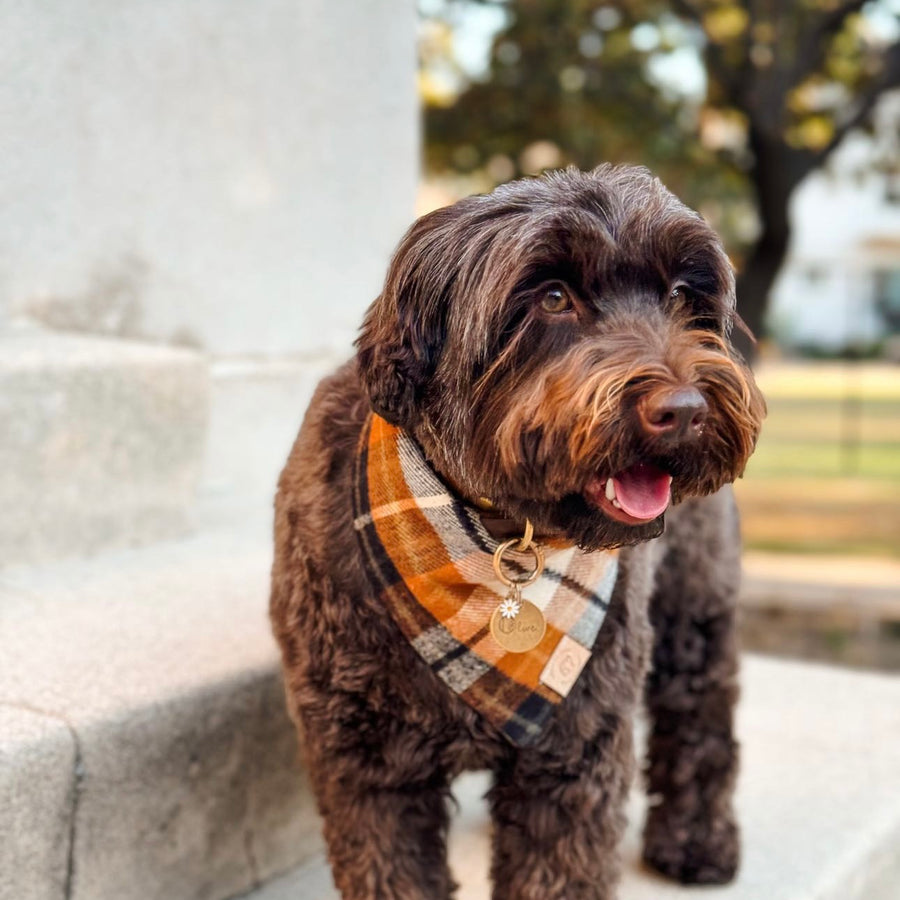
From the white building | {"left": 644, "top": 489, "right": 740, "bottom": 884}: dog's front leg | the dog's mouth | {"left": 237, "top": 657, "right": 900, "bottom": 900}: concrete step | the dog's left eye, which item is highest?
the dog's left eye

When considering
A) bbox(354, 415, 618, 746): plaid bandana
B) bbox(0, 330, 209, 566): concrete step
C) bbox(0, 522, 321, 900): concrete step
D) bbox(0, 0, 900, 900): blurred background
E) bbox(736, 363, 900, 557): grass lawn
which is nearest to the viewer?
bbox(354, 415, 618, 746): plaid bandana

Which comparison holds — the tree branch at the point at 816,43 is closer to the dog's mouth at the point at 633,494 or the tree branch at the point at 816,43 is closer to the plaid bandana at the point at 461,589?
the plaid bandana at the point at 461,589

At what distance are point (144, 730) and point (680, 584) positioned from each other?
130 centimetres

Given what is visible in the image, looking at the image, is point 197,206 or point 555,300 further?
point 197,206

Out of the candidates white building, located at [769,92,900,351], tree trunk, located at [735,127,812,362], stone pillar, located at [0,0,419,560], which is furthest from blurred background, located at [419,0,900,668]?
white building, located at [769,92,900,351]

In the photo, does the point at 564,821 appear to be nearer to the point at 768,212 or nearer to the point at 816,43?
the point at 768,212

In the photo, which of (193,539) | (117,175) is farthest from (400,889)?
(117,175)

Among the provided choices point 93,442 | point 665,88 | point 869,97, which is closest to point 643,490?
point 93,442

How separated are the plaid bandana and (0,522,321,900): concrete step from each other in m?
0.78

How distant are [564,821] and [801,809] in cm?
146

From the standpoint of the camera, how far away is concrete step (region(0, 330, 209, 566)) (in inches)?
129

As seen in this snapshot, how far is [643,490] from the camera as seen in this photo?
1827mm

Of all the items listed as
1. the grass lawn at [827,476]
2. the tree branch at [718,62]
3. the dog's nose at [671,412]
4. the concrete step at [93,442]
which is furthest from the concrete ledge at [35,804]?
the grass lawn at [827,476]

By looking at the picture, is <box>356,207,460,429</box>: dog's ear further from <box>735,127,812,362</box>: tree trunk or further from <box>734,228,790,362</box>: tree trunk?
<box>734,228,790,362</box>: tree trunk
